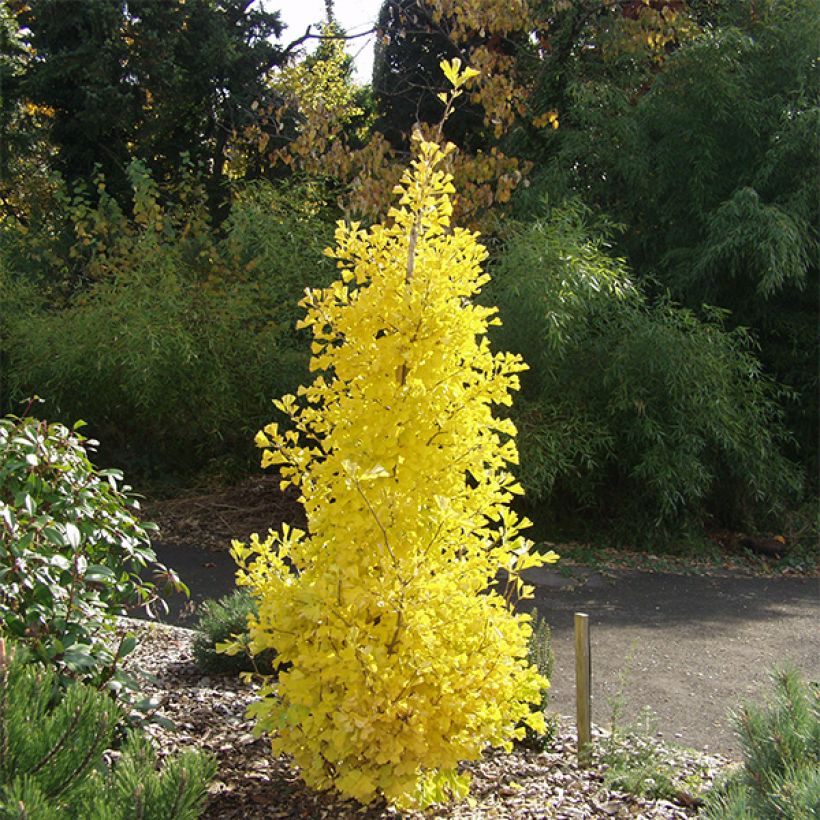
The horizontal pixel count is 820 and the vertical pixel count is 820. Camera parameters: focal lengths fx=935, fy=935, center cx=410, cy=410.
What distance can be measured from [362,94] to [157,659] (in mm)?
10709

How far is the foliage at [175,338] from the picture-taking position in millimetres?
7309

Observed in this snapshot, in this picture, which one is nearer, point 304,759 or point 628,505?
point 304,759

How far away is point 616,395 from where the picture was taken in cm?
632

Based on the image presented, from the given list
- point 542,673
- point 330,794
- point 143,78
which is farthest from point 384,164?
point 330,794

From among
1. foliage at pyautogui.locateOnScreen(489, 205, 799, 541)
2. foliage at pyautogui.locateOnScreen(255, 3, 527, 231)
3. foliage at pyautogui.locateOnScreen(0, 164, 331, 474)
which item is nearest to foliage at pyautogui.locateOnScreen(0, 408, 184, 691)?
foliage at pyautogui.locateOnScreen(489, 205, 799, 541)

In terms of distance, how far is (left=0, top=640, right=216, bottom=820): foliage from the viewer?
4.60ft

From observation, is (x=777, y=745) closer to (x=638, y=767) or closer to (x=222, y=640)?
(x=638, y=767)

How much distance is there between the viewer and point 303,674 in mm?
2205

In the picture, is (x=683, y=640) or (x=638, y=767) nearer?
(x=638, y=767)

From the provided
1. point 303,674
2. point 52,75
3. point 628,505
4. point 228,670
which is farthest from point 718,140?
point 52,75

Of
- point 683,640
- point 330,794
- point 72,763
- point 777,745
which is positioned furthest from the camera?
point 683,640

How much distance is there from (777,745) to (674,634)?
2.64m

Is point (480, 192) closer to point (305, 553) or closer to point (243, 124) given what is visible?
point (243, 124)

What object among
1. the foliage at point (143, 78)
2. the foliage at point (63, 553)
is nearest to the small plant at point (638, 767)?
the foliage at point (63, 553)
